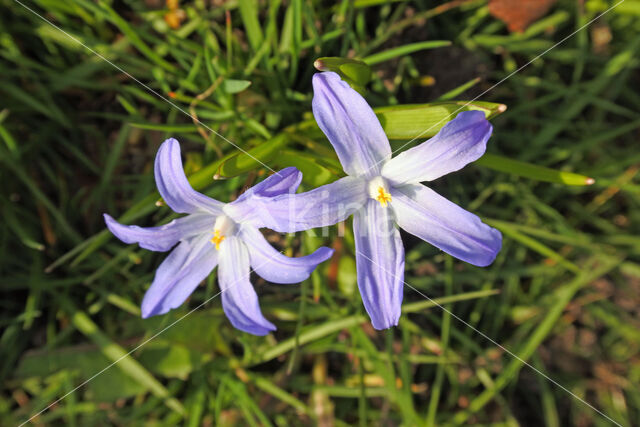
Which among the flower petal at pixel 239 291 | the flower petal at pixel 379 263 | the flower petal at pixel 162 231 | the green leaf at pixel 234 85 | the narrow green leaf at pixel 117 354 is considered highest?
the green leaf at pixel 234 85

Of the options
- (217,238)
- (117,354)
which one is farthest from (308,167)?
(117,354)

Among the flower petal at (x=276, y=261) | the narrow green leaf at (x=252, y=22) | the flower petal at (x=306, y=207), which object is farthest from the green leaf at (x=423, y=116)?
the narrow green leaf at (x=252, y=22)

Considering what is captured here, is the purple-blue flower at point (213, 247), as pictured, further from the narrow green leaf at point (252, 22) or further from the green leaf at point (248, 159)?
the narrow green leaf at point (252, 22)

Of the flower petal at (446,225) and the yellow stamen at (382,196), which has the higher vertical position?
the yellow stamen at (382,196)

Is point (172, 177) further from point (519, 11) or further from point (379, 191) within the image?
point (519, 11)

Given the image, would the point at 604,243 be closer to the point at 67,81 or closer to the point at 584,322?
the point at 584,322

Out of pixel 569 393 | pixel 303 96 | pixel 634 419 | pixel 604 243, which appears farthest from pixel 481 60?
pixel 634 419

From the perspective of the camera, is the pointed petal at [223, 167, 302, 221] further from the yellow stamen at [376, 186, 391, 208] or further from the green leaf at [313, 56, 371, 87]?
the green leaf at [313, 56, 371, 87]
